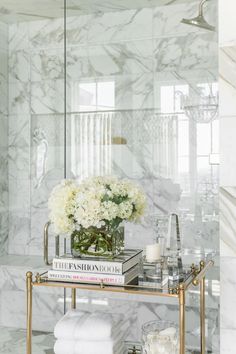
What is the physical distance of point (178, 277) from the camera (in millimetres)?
1641

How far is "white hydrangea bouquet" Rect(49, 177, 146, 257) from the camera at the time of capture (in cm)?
161

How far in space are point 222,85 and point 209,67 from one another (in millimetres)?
793

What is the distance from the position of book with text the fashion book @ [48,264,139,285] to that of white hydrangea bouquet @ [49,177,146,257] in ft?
0.31

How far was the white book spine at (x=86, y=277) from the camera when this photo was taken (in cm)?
158

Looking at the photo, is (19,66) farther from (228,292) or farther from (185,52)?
(228,292)

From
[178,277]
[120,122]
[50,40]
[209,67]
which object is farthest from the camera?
[50,40]

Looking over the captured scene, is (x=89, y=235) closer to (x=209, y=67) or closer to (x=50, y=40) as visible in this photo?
(x=209, y=67)

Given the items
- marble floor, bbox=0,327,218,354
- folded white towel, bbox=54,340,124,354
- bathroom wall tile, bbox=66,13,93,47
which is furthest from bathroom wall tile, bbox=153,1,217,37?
marble floor, bbox=0,327,218,354

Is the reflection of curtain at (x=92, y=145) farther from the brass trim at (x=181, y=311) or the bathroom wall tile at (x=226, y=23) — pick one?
the brass trim at (x=181, y=311)

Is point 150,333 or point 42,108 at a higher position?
point 42,108

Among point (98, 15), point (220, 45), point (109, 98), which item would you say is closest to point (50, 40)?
point (98, 15)

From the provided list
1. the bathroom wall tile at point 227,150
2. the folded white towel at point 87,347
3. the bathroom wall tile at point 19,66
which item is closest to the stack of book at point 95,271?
the folded white towel at point 87,347

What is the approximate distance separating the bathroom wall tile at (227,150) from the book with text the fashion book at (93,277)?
0.48 metres

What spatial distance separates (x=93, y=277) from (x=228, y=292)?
1.72 ft
